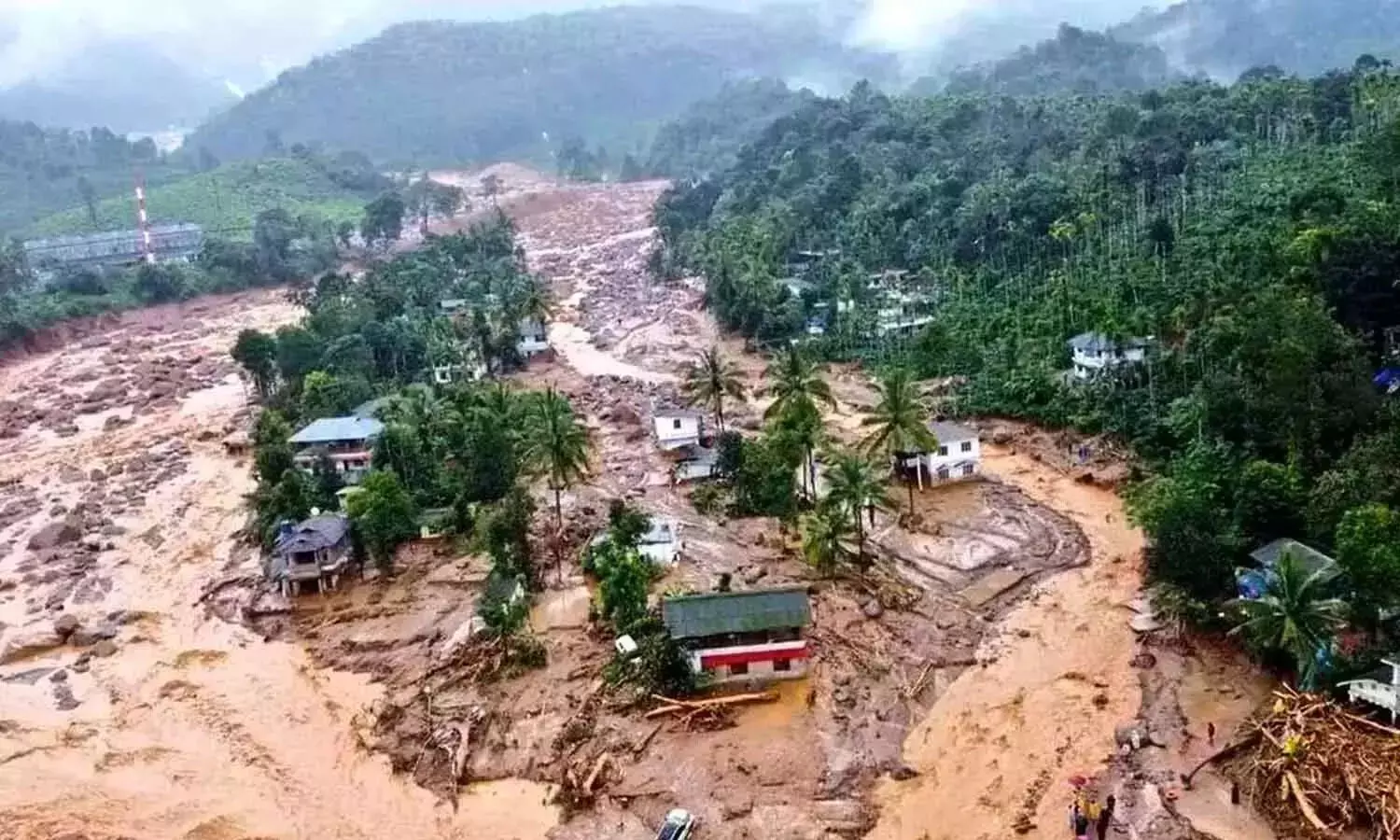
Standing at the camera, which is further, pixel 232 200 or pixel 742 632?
pixel 232 200

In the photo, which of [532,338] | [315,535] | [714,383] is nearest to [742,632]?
[315,535]

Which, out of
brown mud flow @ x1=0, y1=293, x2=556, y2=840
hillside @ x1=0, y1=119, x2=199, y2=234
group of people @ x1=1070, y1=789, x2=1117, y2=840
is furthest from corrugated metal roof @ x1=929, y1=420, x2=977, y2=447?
hillside @ x1=0, y1=119, x2=199, y2=234

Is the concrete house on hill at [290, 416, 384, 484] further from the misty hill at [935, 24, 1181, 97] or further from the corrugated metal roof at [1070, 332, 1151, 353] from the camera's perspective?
the misty hill at [935, 24, 1181, 97]

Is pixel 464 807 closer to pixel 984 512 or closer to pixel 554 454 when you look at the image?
pixel 554 454

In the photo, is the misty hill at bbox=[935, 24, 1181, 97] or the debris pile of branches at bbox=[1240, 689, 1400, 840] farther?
the misty hill at bbox=[935, 24, 1181, 97]

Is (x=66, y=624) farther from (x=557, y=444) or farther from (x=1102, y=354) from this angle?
(x=1102, y=354)

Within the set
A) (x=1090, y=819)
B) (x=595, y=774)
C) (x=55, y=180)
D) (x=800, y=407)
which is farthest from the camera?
(x=55, y=180)
